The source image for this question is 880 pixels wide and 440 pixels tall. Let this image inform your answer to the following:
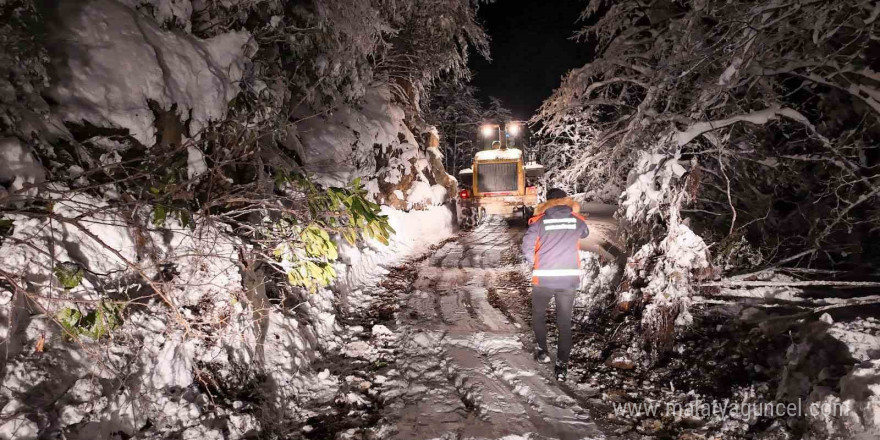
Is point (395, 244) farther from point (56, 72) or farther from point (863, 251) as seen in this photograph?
point (863, 251)

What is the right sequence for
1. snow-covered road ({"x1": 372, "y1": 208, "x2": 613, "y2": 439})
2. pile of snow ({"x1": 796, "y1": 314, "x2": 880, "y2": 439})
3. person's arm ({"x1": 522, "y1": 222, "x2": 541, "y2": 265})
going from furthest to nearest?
person's arm ({"x1": 522, "y1": 222, "x2": 541, "y2": 265})
snow-covered road ({"x1": 372, "y1": 208, "x2": 613, "y2": 439})
pile of snow ({"x1": 796, "y1": 314, "x2": 880, "y2": 439})

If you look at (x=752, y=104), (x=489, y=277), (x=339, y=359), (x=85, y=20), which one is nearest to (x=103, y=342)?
(x=339, y=359)

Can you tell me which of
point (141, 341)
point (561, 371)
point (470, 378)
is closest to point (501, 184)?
point (561, 371)

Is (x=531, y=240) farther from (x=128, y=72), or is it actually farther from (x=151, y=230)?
(x=128, y=72)

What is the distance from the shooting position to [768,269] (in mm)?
5250

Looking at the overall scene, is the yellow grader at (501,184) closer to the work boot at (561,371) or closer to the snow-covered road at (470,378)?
the snow-covered road at (470,378)

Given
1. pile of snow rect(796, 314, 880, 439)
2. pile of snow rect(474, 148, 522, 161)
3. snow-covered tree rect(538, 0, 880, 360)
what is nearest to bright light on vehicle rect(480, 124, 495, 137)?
pile of snow rect(474, 148, 522, 161)

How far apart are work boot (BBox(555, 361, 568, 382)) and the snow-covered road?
0.09 m

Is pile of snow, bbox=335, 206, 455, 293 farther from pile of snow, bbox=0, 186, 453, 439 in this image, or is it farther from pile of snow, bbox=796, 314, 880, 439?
pile of snow, bbox=796, 314, 880, 439

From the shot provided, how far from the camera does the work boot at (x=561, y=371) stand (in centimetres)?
400

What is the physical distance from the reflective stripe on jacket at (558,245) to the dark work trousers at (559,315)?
0.09m

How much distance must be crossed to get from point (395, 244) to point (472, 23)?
20.6ft

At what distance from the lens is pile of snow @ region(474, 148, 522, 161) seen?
16.2 meters

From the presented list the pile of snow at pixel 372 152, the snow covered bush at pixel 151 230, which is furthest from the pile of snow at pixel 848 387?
the pile of snow at pixel 372 152
